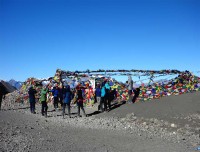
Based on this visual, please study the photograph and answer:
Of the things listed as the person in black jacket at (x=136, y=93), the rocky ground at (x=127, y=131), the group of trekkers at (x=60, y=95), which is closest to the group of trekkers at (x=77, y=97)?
the group of trekkers at (x=60, y=95)

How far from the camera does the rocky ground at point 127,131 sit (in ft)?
31.4

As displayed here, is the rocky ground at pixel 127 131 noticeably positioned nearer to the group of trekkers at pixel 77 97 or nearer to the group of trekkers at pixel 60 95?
the group of trekkers at pixel 77 97

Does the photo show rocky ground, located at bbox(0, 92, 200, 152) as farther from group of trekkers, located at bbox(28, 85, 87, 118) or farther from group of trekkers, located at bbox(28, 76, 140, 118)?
group of trekkers, located at bbox(28, 85, 87, 118)

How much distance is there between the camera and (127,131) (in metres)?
13.8

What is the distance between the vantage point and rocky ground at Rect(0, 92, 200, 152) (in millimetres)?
9562

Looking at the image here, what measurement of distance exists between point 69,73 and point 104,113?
32.0ft

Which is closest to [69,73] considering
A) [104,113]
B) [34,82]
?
[34,82]

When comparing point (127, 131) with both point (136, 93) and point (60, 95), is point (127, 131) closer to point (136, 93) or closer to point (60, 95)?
point (136, 93)

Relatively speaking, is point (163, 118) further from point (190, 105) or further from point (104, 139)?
point (104, 139)

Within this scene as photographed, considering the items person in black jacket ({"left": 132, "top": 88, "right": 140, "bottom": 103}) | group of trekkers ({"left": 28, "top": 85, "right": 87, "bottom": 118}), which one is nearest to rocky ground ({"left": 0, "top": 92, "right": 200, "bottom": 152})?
group of trekkers ({"left": 28, "top": 85, "right": 87, "bottom": 118})

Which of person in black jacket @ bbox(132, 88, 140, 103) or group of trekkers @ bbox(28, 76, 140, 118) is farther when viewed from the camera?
person in black jacket @ bbox(132, 88, 140, 103)

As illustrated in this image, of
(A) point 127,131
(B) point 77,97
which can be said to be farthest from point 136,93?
(A) point 127,131

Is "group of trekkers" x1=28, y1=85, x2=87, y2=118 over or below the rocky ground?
over

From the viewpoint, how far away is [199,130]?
14258 millimetres
